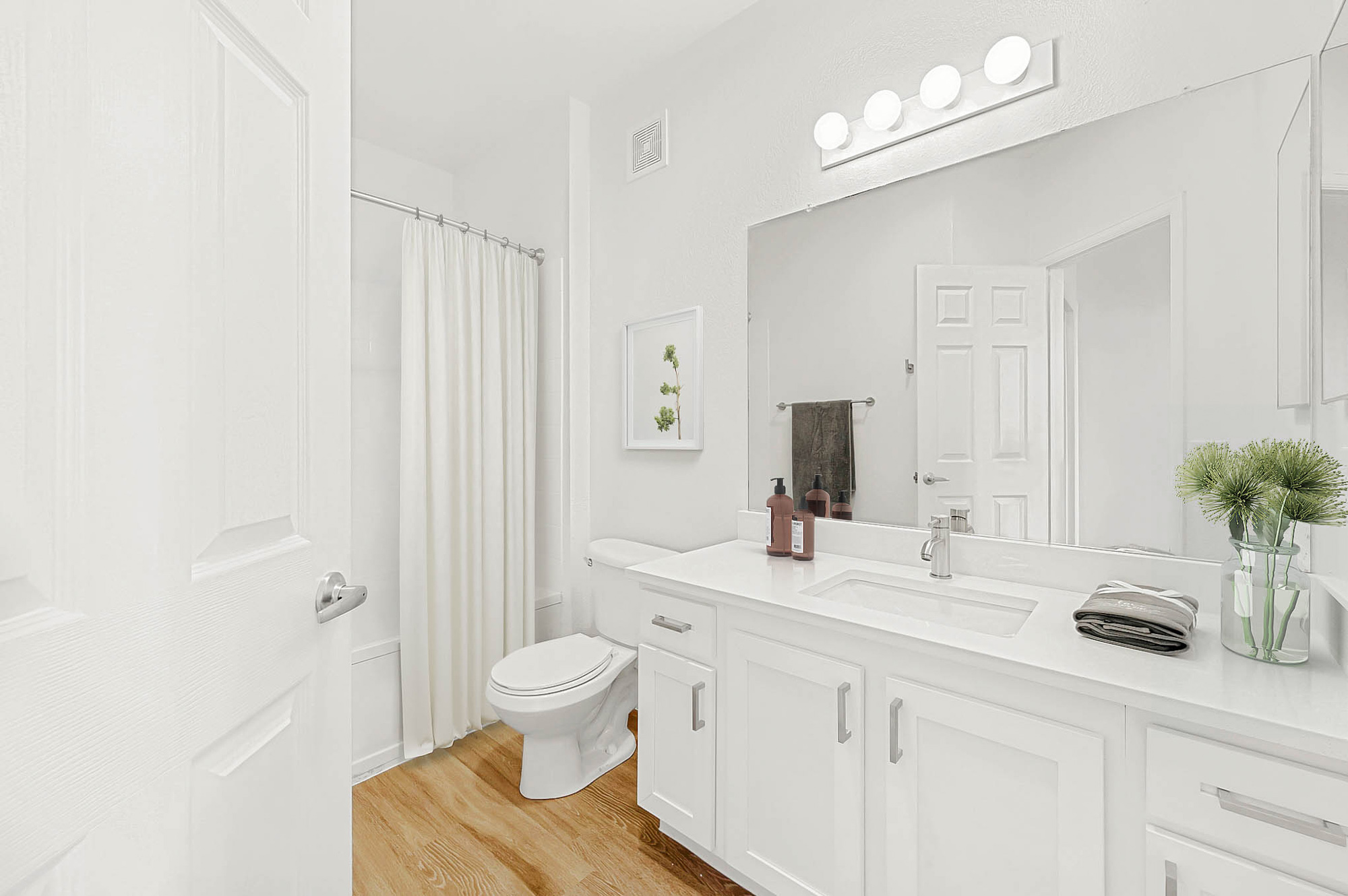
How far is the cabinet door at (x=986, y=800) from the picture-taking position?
2.99 feet

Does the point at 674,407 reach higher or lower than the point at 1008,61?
lower

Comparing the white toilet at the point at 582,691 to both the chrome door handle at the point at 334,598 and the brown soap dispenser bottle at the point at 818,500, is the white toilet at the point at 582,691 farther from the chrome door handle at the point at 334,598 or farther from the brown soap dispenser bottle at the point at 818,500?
the chrome door handle at the point at 334,598

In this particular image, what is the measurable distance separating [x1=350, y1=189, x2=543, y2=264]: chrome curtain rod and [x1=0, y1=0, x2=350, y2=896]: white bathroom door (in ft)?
4.47

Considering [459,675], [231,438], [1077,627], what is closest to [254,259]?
[231,438]

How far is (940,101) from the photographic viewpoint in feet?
4.89

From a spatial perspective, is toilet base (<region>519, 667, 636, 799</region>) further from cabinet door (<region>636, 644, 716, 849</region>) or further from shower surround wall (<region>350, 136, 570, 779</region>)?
shower surround wall (<region>350, 136, 570, 779</region>)

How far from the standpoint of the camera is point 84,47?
44cm

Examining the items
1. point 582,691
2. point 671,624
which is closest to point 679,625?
point 671,624

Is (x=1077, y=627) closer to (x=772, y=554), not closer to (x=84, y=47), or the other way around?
(x=772, y=554)

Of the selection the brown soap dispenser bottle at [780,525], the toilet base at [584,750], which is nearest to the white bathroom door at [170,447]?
the toilet base at [584,750]

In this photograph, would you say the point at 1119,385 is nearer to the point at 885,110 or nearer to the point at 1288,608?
the point at 1288,608

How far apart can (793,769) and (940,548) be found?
Result: 0.65 metres

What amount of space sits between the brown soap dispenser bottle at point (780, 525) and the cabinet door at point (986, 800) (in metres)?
0.63

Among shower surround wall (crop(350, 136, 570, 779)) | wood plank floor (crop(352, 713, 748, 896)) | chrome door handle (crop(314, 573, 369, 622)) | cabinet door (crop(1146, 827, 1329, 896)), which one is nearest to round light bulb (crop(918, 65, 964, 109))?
shower surround wall (crop(350, 136, 570, 779))
